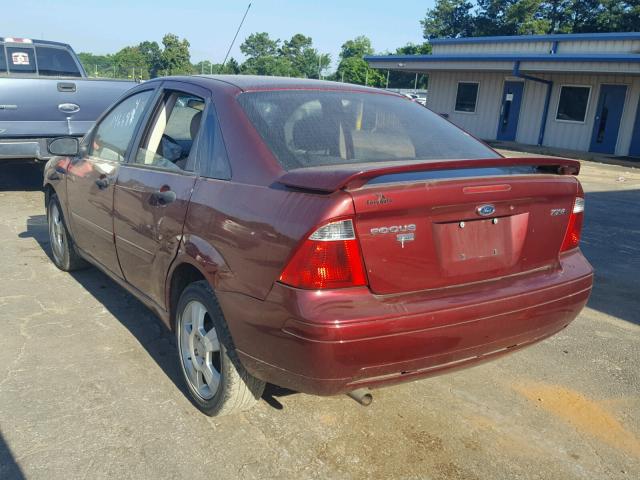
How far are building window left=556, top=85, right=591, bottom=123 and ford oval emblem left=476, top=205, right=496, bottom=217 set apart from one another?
20632 mm

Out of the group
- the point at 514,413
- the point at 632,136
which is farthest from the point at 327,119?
the point at 632,136

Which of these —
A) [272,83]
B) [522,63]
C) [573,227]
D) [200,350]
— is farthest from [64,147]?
[522,63]

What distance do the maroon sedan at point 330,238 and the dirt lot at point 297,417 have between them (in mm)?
291

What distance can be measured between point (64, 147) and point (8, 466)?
2.60 metres

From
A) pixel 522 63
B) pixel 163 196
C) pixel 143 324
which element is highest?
pixel 522 63

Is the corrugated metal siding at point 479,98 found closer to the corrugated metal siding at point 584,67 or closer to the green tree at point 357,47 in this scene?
the corrugated metal siding at point 584,67

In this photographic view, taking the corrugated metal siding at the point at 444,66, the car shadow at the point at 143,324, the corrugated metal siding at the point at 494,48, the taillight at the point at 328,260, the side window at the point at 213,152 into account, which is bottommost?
the car shadow at the point at 143,324

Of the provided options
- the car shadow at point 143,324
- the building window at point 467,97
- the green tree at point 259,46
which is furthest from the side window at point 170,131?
the green tree at point 259,46

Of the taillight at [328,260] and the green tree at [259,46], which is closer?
the taillight at [328,260]

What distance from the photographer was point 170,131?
12.0 ft

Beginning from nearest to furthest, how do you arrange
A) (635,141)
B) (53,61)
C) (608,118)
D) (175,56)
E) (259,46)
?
(53,61) → (635,141) → (608,118) → (175,56) → (259,46)

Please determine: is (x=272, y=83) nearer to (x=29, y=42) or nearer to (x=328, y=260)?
(x=328, y=260)

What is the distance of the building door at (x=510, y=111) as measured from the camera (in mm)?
23156

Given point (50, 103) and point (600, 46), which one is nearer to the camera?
point (50, 103)
